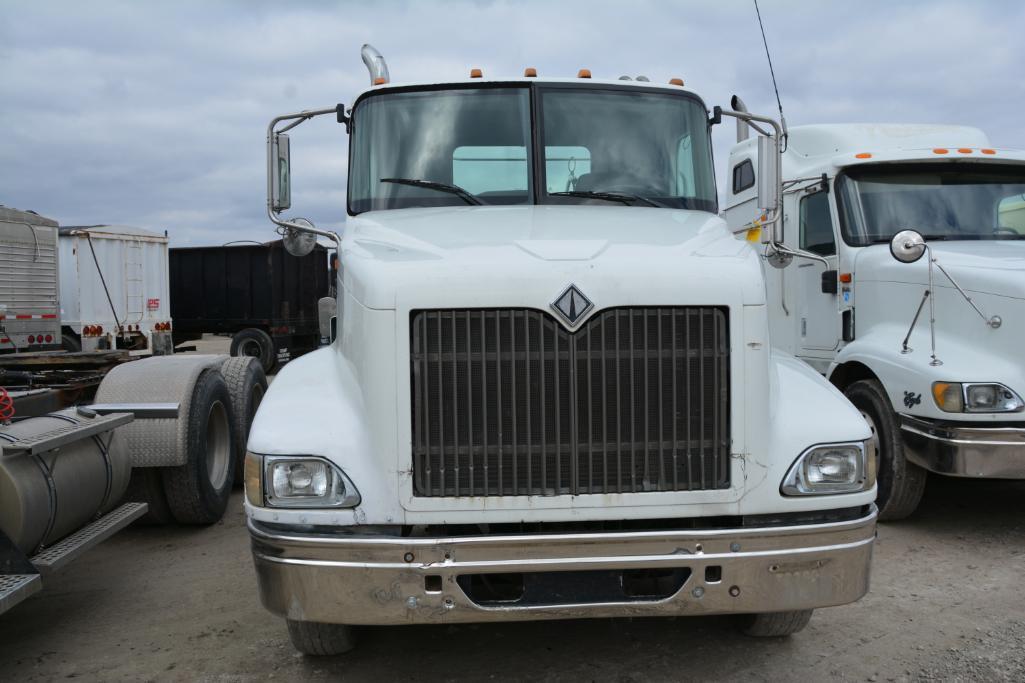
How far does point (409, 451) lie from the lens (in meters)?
3.11

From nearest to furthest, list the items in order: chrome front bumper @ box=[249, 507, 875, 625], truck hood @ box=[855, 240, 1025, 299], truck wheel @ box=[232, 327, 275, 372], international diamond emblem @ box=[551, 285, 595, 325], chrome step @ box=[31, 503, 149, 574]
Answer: chrome front bumper @ box=[249, 507, 875, 625]
international diamond emblem @ box=[551, 285, 595, 325]
chrome step @ box=[31, 503, 149, 574]
truck hood @ box=[855, 240, 1025, 299]
truck wheel @ box=[232, 327, 275, 372]

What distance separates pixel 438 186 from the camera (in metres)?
4.39

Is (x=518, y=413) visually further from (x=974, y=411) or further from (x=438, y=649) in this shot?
(x=974, y=411)

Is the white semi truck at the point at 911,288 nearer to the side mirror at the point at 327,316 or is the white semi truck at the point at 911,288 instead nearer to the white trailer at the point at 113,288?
the side mirror at the point at 327,316

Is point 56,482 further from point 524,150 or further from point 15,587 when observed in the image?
point 524,150

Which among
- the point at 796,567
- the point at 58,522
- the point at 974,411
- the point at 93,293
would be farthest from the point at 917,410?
the point at 93,293

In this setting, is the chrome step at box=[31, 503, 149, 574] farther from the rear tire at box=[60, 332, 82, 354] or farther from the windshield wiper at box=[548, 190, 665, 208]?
the rear tire at box=[60, 332, 82, 354]

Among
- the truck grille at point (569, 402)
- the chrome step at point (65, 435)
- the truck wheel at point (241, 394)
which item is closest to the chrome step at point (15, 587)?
the chrome step at point (65, 435)

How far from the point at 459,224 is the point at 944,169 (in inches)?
173

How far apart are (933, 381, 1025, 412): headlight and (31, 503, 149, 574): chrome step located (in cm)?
481

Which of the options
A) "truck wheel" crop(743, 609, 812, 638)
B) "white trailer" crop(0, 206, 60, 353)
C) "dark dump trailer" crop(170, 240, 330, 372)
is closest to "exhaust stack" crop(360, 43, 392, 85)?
"truck wheel" crop(743, 609, 812, 638)

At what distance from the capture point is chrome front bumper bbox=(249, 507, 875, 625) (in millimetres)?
2984

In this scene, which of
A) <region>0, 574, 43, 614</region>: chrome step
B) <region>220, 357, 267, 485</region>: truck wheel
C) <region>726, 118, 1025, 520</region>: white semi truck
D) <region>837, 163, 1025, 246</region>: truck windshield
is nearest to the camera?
<region>0, 574, 43, 614</region>: chrome step

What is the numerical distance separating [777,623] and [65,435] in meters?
3.40
